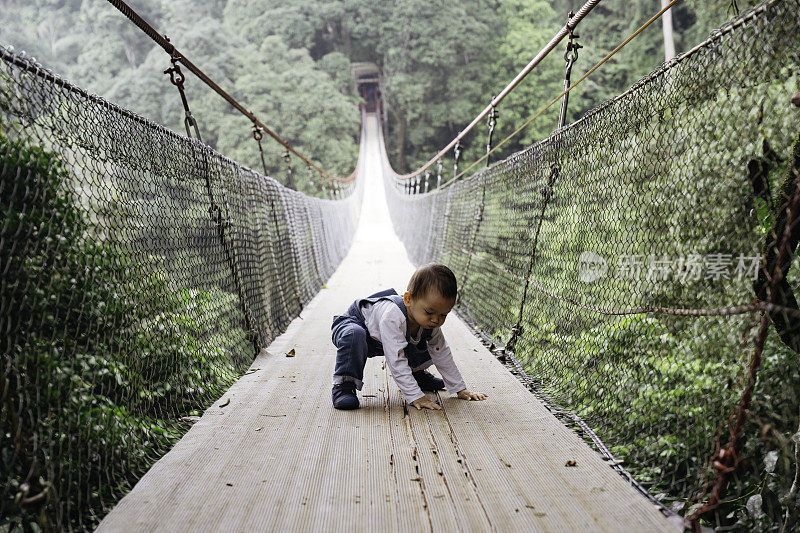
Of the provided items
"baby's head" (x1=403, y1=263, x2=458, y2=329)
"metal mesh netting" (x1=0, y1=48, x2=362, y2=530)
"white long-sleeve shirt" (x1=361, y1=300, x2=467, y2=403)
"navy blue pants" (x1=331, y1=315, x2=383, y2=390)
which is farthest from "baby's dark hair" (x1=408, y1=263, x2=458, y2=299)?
"metal mesh netting" (x1=0, y1=48, x2=362, y2=530)

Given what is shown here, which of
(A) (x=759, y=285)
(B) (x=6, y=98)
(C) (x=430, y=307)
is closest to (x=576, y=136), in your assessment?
(C) (x=430, y=307)

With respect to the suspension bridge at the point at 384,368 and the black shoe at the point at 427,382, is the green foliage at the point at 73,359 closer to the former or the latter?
the suspension bridge at the point at 384,368

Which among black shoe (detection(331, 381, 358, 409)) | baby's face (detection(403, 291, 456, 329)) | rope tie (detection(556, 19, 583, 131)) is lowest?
black shoe (detection(331, 381, 358, 409))

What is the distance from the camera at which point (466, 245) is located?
12.1ft

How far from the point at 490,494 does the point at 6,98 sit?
113 cm

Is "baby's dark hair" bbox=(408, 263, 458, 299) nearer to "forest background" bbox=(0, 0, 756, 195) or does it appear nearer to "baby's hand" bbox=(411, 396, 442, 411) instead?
"baby's hand" bbox=(411, 396, 442, 411)

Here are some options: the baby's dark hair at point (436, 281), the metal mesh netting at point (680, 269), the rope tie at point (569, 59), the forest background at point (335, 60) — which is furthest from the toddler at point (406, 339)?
the forest background at point (335, 60)

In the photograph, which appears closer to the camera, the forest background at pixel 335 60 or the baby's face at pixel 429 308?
the baby's face at pixel 429 308

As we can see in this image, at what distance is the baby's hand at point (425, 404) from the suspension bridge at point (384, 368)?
0.09 ft

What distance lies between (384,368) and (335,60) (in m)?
24.6

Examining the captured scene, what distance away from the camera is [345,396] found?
5.18 feet

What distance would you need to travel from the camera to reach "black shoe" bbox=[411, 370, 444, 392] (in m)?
1.75

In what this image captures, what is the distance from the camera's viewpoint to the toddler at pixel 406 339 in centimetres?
150

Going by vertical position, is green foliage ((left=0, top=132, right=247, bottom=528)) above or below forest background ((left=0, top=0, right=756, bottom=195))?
below
